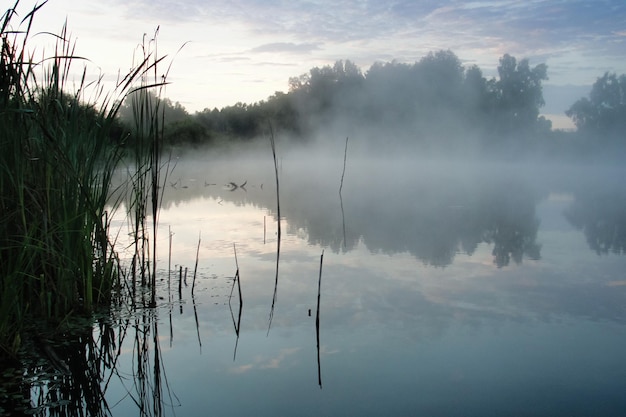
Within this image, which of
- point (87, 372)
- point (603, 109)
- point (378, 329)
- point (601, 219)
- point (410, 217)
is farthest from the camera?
point (603, 109)

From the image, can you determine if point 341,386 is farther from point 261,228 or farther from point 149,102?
point 261,228

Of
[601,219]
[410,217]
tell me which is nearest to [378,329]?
[410,217]

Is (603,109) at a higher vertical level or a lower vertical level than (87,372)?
higher

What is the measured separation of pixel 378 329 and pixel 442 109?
158 ft

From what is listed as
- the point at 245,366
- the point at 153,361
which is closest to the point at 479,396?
the point at 245,366

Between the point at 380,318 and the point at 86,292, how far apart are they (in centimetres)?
169

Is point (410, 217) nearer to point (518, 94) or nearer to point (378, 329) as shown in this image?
point (378, 329)

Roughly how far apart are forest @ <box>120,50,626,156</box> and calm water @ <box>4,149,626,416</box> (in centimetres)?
3998

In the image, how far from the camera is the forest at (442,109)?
4691 cm

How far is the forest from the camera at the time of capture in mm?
46906

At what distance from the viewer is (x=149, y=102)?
3.39 metres

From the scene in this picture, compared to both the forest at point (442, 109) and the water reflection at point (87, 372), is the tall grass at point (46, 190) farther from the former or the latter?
the forest at point (442, 109)

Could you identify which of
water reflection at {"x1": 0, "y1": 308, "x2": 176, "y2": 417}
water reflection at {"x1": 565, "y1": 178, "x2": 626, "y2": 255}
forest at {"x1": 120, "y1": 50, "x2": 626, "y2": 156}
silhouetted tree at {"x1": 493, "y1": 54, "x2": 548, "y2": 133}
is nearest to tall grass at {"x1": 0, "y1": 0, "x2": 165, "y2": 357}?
water reflection at {"x1": 0, "y1": 308, "x2": 176, "y2": 417}

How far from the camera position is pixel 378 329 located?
324cm
